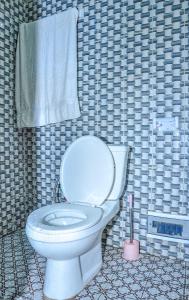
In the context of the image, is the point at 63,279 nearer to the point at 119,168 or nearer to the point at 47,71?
the point at 119,168

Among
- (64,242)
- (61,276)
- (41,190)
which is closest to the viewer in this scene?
(64,242)

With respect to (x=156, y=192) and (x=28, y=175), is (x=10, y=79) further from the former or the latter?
(x=156, y=192)

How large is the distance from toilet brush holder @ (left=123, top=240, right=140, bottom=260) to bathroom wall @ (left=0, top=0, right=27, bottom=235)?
898mm

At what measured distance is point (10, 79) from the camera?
2049 mm

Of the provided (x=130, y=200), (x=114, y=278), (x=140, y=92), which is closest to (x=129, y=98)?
(x=140, y=92)

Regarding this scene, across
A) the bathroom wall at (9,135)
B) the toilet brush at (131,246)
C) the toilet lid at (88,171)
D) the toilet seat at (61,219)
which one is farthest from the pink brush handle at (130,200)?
the bathroom wall at (9,135)

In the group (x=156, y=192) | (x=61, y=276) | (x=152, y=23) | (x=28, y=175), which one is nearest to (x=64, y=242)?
(x=61, y=276)

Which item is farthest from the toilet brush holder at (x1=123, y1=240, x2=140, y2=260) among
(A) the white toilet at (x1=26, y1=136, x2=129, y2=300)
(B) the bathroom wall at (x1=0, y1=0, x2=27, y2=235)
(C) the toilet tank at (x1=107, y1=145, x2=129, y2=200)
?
(B) the bathroom wall at (x1=0, y1=0, x2=27, y2=235)

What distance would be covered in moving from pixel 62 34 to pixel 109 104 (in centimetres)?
61

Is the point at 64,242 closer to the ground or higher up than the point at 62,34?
closer to the ground

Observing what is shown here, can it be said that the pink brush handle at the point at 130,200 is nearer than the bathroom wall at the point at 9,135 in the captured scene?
Yes

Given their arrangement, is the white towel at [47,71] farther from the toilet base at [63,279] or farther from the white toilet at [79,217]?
the toilet base at [63,279]

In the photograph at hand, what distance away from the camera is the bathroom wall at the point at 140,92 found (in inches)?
63.4

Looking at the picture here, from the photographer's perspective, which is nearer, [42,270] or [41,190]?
[42,270]
